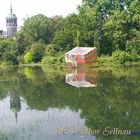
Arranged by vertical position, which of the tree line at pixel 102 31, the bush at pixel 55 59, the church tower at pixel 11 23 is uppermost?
the church tower at pixel 11 23

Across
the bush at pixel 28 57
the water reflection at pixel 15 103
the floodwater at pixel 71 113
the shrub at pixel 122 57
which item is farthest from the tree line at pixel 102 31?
the water reflection at pixel 15 103

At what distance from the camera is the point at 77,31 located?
5875 cm

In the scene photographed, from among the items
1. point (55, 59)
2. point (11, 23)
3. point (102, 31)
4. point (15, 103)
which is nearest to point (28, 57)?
point (55, 59)

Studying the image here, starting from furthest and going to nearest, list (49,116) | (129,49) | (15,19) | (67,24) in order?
(15,19), (67,24), (129,49), (49,116)

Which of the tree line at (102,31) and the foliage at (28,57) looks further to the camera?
the foliage at (28,57)

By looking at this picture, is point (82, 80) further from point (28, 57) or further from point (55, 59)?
→ point (28, 57)

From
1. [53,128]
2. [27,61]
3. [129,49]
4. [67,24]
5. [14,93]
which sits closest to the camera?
[53,128]

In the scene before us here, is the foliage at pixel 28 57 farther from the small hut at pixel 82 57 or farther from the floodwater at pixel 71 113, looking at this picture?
the floodwater at pixel 71 113

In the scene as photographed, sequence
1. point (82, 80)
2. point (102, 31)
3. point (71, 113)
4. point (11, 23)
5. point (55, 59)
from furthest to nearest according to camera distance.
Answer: point (11, 23), point (102, 31), point (55, 59), point (82, 80), point (71, 113)

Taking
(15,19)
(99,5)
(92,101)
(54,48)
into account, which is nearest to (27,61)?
(54,48)

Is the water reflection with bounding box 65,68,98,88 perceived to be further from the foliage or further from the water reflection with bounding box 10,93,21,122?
the foliage

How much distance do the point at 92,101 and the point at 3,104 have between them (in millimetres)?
4299

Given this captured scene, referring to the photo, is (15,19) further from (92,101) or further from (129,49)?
(92,101)

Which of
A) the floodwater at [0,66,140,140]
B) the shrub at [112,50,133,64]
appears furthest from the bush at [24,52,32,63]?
the floodwater at [0,66,140,140]
